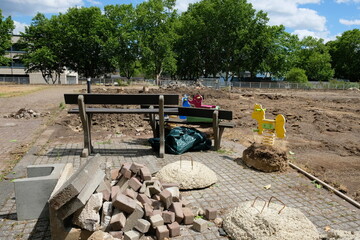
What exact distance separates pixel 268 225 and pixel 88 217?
199cm

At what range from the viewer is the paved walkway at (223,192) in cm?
355

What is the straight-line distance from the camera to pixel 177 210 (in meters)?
3.61

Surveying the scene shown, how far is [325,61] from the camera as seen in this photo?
6644cm

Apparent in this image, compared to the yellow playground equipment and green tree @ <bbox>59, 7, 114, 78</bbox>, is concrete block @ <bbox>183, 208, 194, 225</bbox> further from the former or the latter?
green tree @ <bbox>59, 7, 114, 78</bbox>

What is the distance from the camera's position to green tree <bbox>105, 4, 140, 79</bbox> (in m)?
48.6

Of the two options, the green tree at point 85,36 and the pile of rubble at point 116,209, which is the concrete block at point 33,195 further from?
the green tree at point 85,36

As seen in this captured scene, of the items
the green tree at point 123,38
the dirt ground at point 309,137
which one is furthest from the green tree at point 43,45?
the dirt ground at point 309,137

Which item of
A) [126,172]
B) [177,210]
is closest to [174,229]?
[177,210]

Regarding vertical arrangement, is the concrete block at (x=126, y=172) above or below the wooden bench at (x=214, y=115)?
below

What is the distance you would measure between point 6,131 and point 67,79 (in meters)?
58.5

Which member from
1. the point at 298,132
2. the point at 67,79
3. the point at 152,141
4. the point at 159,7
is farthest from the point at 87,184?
the point at 67,79

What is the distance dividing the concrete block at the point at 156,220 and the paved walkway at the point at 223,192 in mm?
301

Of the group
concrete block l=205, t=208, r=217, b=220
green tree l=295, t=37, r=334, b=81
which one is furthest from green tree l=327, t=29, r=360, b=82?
concrete block l=205, t=208, r=217, b=220

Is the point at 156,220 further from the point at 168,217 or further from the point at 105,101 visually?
the point at 105,101
